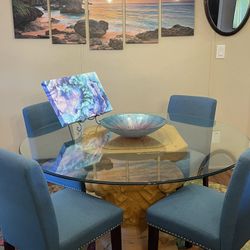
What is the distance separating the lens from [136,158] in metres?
1.81

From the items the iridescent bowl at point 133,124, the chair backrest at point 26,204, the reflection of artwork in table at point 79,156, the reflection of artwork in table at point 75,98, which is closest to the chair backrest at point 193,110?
the iridescent bowl at point 133,124

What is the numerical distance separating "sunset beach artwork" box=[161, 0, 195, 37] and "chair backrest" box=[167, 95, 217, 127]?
690mm

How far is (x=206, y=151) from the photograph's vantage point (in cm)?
199

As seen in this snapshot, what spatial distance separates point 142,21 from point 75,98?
50.2 inches

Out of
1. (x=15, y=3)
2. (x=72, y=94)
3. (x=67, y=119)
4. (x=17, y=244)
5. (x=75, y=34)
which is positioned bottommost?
(x=17, y=244)

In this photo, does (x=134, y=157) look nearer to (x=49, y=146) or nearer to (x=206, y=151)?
(x=206, y=151)

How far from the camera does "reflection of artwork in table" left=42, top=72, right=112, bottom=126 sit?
7.07ft

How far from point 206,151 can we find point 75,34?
5.76ft

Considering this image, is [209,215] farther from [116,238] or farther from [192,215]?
[116,238]

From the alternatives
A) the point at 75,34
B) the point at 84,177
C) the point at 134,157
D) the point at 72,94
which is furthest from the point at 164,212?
the point at 75,34

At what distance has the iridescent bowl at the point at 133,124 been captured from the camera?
2027 mm

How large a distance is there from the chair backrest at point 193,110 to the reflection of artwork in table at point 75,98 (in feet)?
2.15

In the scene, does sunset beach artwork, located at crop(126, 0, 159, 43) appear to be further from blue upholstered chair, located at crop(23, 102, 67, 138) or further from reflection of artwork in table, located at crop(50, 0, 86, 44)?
blue upholstered chair, located at crop(23, 102, 67, 138)

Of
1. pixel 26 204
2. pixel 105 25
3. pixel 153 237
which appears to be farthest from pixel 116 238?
pixel 105 25
